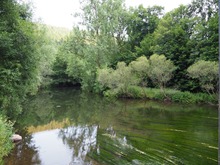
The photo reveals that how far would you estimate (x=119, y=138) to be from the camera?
1229 centimetres

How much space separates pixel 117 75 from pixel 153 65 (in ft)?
13.6

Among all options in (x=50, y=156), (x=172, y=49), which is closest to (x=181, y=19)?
(x=172, y=49)

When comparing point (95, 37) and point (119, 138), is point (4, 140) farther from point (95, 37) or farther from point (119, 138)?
point (95, 37)

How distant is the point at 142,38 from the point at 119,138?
26829mm

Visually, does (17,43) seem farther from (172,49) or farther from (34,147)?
(172,49)

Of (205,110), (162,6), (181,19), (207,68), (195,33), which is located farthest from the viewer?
(162,6)

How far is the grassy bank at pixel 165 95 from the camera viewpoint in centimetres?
2344

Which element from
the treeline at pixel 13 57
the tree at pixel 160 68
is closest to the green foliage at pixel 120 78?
the tree at pixel 160 68

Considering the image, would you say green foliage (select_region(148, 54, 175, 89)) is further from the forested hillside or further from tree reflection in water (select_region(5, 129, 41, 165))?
tree reflection in water (select_region(5, 129, 41, 165))

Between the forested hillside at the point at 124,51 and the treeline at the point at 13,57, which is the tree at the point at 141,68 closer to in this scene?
the forested hillside at the point at 124,51

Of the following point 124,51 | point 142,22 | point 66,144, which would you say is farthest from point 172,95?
point 66,144

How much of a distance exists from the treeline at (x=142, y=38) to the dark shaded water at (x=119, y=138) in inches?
350

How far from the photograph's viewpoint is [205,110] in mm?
19672

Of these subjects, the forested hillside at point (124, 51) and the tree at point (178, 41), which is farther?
the tree at point (178, 41)
